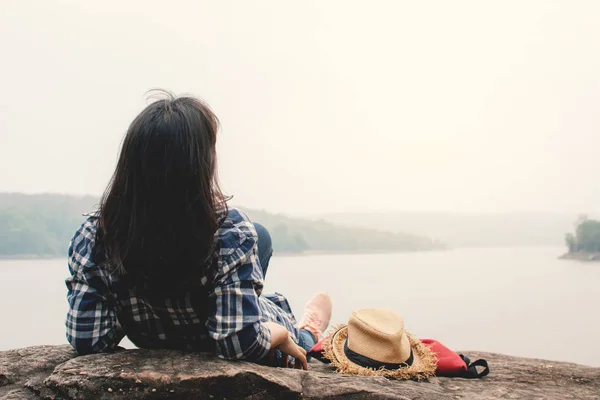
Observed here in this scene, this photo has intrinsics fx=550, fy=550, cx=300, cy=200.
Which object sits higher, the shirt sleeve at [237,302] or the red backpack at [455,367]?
the shirt sleeve at [237,302]

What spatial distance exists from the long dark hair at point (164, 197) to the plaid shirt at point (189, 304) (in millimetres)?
55

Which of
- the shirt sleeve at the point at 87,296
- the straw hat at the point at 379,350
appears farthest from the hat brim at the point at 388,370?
the shirt sleeve at the point at 87,296

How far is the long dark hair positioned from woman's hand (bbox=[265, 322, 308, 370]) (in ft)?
0.84

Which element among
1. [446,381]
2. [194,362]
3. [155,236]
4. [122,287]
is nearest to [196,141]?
[155,236]

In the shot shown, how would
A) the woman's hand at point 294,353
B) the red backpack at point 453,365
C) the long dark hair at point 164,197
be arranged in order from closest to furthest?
the long dark hair at point 164,197, the woman's hand at point 294,353, the red backpack at point 453,365

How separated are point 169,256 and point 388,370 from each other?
761 millimetres

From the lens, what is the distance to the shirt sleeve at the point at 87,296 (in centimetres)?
124

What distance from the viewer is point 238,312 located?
4.06 ft

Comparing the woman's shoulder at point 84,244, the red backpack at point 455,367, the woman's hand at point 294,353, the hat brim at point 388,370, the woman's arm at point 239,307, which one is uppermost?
the woman's shoulder at point 84,244

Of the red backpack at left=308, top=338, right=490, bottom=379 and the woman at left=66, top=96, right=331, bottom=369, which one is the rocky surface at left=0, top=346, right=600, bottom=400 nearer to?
the woman at left=66, top=96, right=331, bottom=369

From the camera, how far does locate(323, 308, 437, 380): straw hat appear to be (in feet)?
5.21

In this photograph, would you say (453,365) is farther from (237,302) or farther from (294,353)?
(237,302)

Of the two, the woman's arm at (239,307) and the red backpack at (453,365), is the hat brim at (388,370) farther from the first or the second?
the woman's arm at (239,307)

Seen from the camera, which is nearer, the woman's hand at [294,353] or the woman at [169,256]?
the woman at [169,256]
